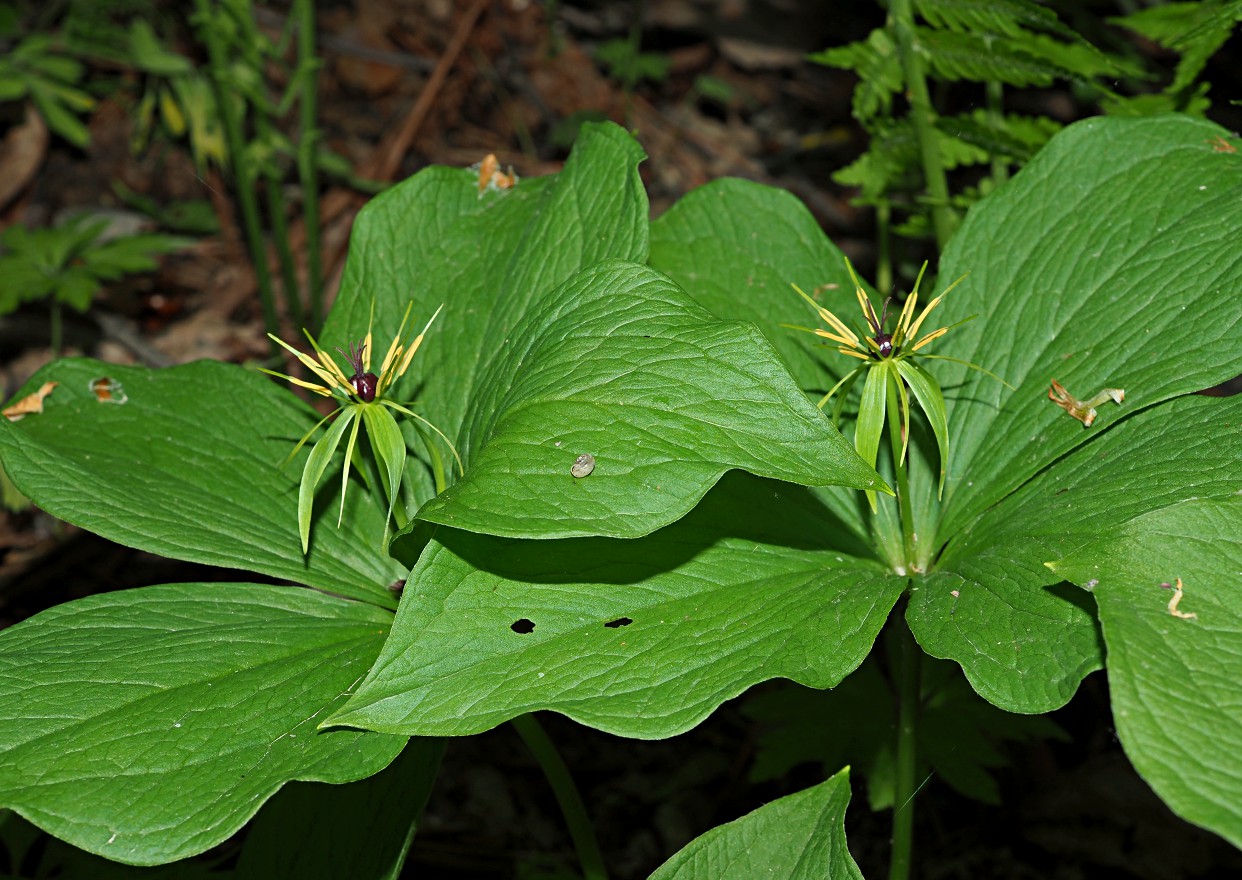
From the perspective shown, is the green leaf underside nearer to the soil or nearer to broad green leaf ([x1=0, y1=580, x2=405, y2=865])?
broad green leaf ([x1=0, y1=580, x2=405, y2=865])

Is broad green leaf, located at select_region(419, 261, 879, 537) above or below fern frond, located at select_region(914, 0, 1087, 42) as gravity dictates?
below

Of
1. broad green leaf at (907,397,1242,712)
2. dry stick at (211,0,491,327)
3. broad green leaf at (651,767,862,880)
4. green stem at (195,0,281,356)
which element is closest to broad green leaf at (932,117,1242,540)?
broad green leaf at (907,397,1242,712)

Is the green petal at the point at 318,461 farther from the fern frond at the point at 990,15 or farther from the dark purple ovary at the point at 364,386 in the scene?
the fern frond at the point at 990,15

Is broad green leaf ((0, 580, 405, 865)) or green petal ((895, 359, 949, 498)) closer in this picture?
broad green leaf ((0, 580, 405, 865))

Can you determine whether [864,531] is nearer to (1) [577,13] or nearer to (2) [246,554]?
(2) [246,554]

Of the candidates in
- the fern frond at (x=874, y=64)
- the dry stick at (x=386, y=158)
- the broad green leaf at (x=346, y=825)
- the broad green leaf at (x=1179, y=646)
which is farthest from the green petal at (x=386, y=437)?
the dry stick at (x=386, y=158)

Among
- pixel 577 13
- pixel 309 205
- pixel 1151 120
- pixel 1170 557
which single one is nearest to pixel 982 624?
pixel 1170 557

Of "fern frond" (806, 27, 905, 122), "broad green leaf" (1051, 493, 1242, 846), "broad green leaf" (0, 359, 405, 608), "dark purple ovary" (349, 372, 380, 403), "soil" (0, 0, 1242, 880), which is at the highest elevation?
"fern frond" (806, 27, 905, 122)
